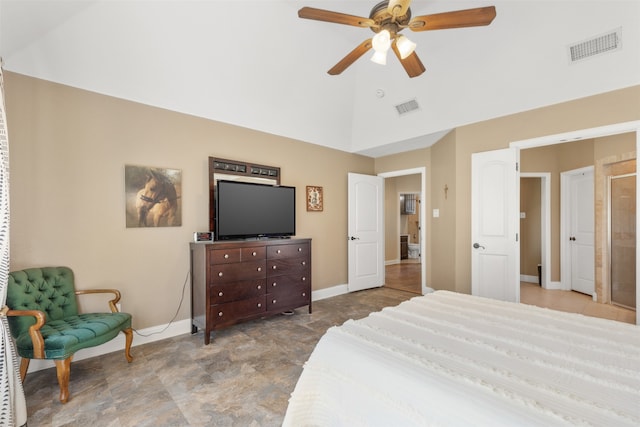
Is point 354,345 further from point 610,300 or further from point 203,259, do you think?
point 610,300

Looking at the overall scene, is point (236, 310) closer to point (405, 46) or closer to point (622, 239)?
point (405, 46)

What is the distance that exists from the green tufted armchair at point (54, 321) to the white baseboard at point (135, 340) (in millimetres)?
290

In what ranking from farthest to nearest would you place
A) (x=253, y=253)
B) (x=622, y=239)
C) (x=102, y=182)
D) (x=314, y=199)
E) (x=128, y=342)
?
(x=314, y=199)
(x=622, y=239)
(x=253, y=253)
(x=102, y=182)
(x=128, y=342)

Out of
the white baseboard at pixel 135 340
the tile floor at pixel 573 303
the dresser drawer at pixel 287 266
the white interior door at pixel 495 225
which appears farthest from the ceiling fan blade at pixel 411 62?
the tile floor at pixel 573 303

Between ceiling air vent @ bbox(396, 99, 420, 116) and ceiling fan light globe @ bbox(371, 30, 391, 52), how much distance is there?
2120 millimetres

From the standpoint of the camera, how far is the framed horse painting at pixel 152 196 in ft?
9.68

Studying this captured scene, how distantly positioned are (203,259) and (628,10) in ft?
14.5

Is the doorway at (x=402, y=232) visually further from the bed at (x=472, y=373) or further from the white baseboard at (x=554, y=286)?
the bed at (x=472, y=373)

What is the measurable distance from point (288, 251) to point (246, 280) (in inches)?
26.2

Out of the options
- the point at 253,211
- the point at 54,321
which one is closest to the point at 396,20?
the point at 253,211

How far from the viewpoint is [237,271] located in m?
3.19

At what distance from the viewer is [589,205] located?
15.2ft

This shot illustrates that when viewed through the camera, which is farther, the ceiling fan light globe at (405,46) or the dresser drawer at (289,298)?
the dresser drawer at (289,298)

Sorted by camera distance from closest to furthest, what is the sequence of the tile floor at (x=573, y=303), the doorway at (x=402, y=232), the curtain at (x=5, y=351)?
the curtain at (x=5, y=351)
the tile floor at (x=573, y=303)
the doorway at (x=402, y=232)
